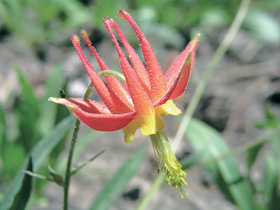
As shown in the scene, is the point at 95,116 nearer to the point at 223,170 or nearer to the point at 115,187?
the point at 115,187

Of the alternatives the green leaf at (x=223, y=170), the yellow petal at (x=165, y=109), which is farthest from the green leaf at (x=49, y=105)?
the yellow petal at (x=165, y=109)

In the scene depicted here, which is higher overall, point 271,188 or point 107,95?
point 107,95

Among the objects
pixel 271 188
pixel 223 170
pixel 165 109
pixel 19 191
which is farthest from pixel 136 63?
pixel 271 188

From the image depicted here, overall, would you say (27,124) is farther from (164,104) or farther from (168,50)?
(168,50)

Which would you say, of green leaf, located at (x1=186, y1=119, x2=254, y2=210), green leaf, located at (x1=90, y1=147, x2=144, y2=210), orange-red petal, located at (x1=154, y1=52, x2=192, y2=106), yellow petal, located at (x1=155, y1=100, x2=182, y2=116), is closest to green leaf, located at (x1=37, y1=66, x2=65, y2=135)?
green leaf, located at (x1=90, y1=147, x2=144, y2=210)

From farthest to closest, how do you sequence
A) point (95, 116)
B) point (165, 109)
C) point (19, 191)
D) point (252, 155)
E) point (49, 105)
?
point (49, 105) < point (252, 155) < point (19, 191) < point (165, 109) < point (95, 116)

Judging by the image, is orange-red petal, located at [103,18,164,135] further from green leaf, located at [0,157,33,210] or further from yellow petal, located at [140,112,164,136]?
green leaf, located at [0,157,33,210]
